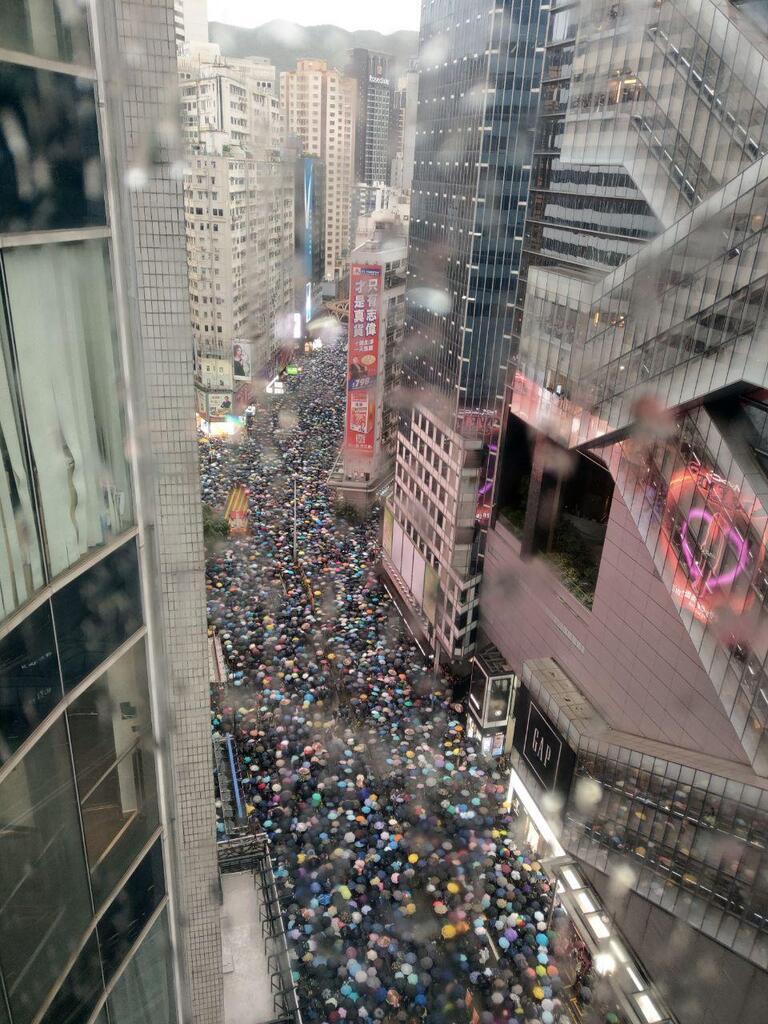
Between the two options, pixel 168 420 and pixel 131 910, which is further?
pixel 168 420

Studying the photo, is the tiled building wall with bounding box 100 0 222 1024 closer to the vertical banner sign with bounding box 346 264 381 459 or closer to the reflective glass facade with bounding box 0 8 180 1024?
the reflective glass facade with bounding box 0 8 180 1024

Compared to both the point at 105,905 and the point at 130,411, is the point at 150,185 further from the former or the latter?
the point at 105,905

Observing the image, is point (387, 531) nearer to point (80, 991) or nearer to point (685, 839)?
point (685, 839)

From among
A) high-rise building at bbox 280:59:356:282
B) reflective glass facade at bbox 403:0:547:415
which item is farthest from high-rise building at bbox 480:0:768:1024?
high-rise building at bbox 280:59:356:282

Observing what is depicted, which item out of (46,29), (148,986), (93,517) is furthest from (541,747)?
(46,29)

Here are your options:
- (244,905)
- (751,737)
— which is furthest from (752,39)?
(244,905)
